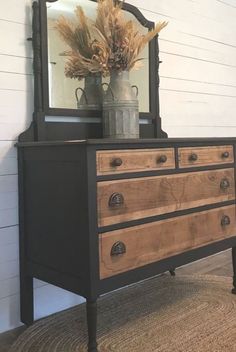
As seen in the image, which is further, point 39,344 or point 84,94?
point 84,94

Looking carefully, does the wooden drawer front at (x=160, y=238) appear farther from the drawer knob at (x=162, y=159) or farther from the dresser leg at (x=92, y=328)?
the drawer knob at (x=162, y=159)

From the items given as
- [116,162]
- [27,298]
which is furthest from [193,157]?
[27,298]

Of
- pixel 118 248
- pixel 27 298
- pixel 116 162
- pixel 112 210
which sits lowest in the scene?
pixel 27 298

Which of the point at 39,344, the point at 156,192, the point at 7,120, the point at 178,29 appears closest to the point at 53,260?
the point at 39,344

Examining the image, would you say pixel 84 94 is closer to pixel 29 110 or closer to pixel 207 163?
pixel 29 110

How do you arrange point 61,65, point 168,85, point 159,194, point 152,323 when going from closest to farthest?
point 159,194 < point 152,323 < point 61,65 < point 168,85

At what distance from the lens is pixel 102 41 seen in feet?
6.31

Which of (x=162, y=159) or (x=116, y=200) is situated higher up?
(x=162, y=159)

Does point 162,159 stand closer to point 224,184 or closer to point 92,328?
point 224,184

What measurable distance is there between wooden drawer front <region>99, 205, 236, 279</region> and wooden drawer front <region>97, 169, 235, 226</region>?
0.06 m

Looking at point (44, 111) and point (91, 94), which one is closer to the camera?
point (44, 111)

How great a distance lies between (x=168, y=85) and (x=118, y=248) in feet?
4.57

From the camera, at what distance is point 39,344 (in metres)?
1.77

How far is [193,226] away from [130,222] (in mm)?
436
